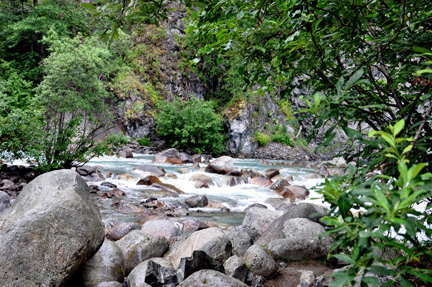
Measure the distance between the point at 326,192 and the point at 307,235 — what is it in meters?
3.85

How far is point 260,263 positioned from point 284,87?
12.9 feet

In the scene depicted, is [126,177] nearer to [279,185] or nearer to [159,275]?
[279,185]

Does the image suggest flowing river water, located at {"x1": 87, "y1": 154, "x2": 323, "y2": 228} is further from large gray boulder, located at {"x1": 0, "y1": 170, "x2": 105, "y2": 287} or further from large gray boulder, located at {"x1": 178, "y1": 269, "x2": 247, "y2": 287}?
large gray boulder, located at {"x1": 178, "y1": 269, "x2": 247, "y2": 287}

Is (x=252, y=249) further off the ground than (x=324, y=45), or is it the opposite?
(x=324, y=45)

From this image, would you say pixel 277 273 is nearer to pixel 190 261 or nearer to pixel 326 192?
pixel 190 261

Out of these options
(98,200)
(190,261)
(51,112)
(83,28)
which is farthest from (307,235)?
(83,28)

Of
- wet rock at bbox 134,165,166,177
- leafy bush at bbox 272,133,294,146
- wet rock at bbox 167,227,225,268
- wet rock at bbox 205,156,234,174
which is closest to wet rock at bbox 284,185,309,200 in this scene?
wet rock at bbox 205,156,234,174

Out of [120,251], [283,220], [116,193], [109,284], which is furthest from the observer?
[116,193]

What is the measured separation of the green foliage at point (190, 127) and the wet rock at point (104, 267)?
746 inches

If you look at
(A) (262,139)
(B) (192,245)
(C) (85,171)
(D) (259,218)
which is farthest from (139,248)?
(A) (262,139)

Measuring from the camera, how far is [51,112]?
35.1 feet

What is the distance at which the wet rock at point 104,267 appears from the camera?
12.4 ft

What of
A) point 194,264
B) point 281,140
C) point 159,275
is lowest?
point 281,140

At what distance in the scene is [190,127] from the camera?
914 inches
